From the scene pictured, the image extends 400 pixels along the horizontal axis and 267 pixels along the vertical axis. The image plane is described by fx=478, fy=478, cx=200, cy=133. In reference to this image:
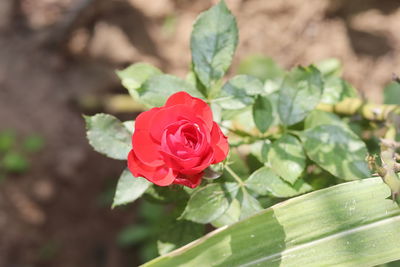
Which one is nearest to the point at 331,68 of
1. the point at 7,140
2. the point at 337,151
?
the point at 337,151

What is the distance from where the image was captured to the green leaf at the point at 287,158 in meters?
0.98

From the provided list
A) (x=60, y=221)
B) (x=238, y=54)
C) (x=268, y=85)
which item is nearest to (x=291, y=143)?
(x=268, y=85)

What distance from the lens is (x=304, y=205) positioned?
0.94 metres

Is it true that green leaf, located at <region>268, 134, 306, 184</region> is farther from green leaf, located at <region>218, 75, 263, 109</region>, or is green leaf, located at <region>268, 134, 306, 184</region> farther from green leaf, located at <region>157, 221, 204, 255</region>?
green leaf, located at <region>157, 221, 204, 255</region>

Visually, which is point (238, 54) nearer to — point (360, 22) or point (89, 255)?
point (360, 22)

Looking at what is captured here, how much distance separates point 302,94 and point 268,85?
0.29 meters

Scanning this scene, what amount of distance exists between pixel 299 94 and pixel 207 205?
1.07ft

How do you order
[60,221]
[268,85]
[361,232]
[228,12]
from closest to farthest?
[361,232] → [228,12] → [268,85] → [60,221]

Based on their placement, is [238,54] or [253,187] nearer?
[253,187]

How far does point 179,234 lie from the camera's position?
43.9 inches

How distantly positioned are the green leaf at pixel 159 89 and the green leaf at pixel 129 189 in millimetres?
158

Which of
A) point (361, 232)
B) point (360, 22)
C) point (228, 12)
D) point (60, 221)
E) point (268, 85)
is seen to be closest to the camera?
point (361, 232)

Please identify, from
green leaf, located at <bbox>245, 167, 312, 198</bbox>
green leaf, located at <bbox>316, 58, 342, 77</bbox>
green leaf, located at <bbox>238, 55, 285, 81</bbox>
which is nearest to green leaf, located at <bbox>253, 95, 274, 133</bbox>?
green leaf, located at <bbox>245, 167, 312, 198</bbox>

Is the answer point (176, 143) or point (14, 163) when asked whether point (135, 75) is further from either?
point (14, 163)
